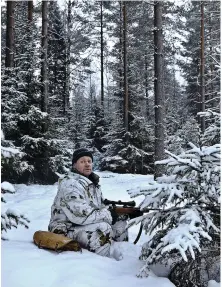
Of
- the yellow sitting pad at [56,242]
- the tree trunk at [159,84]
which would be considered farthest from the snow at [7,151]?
the tree trunk at [159,84]

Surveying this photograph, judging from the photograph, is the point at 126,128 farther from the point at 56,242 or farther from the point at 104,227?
the point at 56,242

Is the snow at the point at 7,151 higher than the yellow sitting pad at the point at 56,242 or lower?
higher

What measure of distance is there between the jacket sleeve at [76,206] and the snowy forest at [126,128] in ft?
2.47

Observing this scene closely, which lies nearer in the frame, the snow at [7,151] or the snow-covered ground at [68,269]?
the snow at [7,151]

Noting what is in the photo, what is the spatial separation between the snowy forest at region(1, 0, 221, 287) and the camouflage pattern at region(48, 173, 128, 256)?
0.71m

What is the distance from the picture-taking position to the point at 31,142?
11.9 meters

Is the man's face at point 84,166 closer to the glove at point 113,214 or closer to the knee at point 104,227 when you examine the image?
the glove at point 113,214

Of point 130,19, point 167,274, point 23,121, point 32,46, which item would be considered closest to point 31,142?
point 23,121

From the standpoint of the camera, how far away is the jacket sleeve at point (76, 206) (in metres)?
4.28

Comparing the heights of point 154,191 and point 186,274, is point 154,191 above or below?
above

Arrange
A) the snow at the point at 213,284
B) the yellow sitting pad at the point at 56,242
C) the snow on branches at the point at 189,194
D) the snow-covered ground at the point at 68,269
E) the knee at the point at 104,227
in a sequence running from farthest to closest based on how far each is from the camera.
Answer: the knee at the point at 104,227
the yellow sitting pad at the point at 56,242
the snow at the point at 213,284
the snow on branches at the point at 189,194
the snow-covered ground at the point at 68,269

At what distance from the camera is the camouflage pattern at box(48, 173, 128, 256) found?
429 centimetres

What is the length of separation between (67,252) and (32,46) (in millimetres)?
9809

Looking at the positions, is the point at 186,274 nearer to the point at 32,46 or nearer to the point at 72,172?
the point at 72,172
